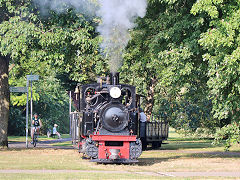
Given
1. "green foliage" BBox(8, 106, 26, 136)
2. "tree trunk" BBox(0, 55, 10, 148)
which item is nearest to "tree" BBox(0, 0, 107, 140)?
"tree trunk" BBox(0, 55, 10, 148)

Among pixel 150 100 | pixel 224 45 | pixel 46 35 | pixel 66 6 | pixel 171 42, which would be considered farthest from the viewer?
pixel 150 100

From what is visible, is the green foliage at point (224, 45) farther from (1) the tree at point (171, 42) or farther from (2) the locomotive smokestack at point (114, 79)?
(2) the locomotive smokestack at point (114, 79)

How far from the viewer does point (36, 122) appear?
28.8 metres

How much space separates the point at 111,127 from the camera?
57.0 feet

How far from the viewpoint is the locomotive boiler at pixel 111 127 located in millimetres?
17250

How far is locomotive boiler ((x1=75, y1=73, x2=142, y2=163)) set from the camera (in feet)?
56.6

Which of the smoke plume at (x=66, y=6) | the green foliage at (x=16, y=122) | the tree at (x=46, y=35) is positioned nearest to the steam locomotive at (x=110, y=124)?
the tree at (x=46, y=35)

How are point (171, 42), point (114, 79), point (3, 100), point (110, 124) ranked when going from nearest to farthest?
1. point (110, 124)
2. point (114, 79)
3. point (171, 42)
4. point (3, 100)

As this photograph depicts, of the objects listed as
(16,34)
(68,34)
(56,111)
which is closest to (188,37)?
(68,34)

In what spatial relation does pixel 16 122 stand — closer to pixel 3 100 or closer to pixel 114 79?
pixel 3 100

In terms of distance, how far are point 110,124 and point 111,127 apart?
10cm

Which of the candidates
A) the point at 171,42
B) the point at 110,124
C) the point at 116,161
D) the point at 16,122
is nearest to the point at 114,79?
the point at 110,124

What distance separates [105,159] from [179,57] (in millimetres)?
4911

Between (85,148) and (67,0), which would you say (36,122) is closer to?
(67,0)
